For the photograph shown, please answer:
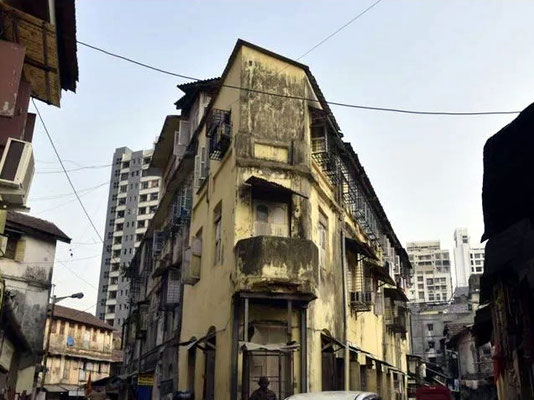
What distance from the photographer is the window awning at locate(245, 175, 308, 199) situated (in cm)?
1487

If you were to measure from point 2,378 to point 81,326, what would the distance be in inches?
1420

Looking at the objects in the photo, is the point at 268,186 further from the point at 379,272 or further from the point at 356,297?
the point at 379,272

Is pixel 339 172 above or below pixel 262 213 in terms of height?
above

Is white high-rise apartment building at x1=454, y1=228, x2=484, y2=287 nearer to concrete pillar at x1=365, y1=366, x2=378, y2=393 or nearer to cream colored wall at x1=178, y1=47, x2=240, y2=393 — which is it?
concrete pillar at x1=365, y1=366, x2=378, y2=393

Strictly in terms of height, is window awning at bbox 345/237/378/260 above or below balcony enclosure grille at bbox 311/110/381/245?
below

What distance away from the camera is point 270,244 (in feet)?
46.1

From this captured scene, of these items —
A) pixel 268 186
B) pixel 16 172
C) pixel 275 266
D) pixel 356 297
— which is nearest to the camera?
pixel 16 172

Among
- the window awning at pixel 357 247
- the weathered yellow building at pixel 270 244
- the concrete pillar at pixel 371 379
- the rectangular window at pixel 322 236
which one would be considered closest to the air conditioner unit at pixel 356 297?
the weathered yellow building at pixel 270 244

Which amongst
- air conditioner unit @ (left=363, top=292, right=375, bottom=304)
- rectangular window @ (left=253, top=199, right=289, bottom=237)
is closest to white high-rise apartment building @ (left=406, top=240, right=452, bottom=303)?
air conditioner unit @ (left=363, top=292, right=375, bottom=304)

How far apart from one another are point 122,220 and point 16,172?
95210 millimetres

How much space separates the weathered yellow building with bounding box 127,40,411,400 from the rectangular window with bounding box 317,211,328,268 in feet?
0.13

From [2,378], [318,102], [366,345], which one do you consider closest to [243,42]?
[318,102]

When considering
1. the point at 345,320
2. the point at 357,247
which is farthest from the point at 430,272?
the point at 345,320

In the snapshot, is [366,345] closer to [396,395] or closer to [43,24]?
[396,395]
